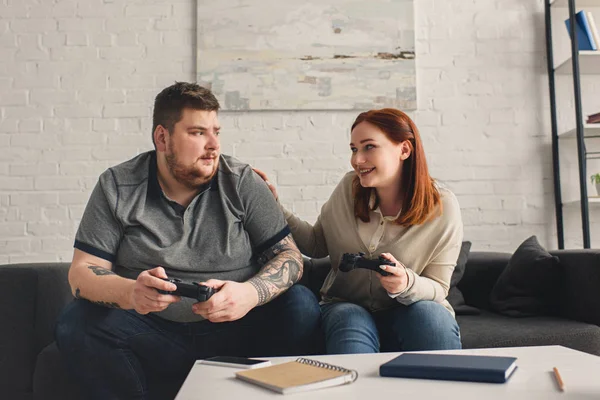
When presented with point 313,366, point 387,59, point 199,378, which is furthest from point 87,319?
point 387,59

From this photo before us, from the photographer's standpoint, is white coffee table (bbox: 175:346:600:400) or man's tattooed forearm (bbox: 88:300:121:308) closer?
white coffee table (bbox: 175:346:600:400)

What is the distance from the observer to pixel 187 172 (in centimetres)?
186

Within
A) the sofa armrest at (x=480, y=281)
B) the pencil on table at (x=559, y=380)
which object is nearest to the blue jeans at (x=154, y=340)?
the pencil on table at (x=559, y=380)

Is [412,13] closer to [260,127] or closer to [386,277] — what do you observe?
[260,127]

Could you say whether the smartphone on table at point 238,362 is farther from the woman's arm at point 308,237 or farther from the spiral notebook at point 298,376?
the woman's arm at point 308,237

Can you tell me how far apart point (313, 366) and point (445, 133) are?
2181 millimetres

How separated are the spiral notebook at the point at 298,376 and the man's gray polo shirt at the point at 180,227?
2.23ft

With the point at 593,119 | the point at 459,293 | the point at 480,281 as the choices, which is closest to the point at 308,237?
the point at 459,293

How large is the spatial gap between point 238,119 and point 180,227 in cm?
131

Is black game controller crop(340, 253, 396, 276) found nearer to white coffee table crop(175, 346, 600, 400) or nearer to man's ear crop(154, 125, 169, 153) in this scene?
white coffee table crop(175, 346, 600, 400)

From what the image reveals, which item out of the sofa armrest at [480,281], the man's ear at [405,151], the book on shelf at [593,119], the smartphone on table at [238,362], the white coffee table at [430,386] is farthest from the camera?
the book on shelf at [593,119]

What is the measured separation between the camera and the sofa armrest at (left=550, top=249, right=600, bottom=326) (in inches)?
80.7

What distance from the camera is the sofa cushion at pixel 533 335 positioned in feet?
6.20

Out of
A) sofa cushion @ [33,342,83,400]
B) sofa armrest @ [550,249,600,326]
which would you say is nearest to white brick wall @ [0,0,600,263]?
sofa armrest @ [550,249,600,326]
